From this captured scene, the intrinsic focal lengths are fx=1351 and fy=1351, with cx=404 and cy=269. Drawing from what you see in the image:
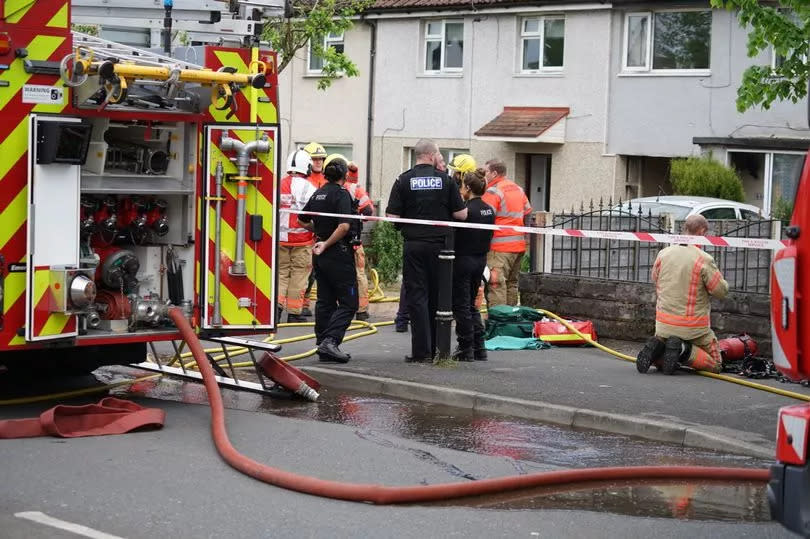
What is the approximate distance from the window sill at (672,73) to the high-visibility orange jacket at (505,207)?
14.5m

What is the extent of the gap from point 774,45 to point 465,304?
406cm

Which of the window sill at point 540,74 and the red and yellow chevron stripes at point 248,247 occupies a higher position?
the window sill at point 540,74

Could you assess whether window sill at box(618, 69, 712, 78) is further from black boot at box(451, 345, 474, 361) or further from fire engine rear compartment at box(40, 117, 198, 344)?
fire engine rear compartment at box(40, 117, 198, 344)

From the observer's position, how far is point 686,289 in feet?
38.0

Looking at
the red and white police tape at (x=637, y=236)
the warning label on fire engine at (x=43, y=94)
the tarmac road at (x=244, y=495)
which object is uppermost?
the warning label on fire engine at (x=43, y=94)

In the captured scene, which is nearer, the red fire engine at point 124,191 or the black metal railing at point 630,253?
the red fire engine at point 124,191

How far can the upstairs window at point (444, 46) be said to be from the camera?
105ft

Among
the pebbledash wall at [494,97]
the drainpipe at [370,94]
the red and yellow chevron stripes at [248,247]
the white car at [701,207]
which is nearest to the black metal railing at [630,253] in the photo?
the red and yellow chevron stripes at [248,247]

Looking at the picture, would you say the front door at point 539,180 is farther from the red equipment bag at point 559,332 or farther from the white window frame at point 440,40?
the red equipment bag at point 559,332

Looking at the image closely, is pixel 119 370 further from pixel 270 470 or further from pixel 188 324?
pixel 270 470

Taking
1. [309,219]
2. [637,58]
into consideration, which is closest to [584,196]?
[637,58]

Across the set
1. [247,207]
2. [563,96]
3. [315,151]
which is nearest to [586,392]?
[247,207]

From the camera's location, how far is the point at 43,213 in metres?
8.95

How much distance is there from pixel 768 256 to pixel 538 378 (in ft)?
14.9
